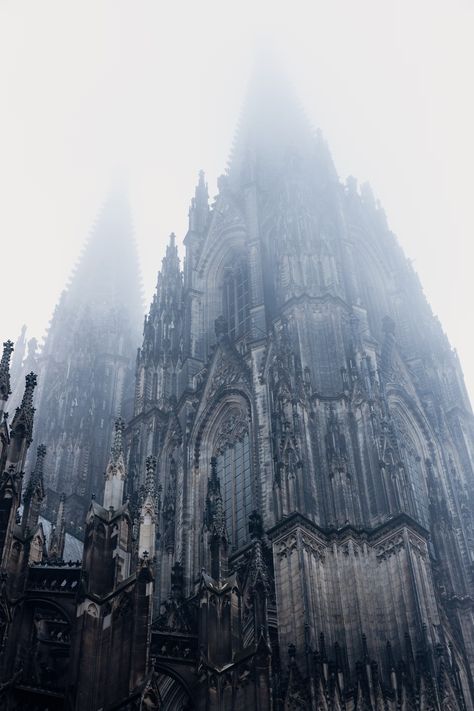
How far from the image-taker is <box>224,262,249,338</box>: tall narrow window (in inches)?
1684

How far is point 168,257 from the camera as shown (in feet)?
165

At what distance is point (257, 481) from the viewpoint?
114ft

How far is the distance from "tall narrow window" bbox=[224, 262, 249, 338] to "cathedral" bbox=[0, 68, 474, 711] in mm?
123

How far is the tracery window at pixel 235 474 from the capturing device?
115 ft

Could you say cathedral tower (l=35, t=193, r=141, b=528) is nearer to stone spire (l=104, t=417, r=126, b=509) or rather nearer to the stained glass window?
the stained glass window

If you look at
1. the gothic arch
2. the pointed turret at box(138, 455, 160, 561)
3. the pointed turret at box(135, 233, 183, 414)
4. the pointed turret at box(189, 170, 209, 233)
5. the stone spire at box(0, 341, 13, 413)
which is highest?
the pointed turret at box(189, 170, 209, 233)

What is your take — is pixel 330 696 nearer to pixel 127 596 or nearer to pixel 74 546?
pixel 127 596

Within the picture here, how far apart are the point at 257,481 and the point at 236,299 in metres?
11.7

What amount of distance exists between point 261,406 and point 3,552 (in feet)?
51.5

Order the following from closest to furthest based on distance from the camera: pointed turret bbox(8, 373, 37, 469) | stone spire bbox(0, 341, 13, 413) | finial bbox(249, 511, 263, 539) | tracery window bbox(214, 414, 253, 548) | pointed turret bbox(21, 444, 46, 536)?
pointed turret bbox(8, 373, 37, 469) → stone spire bbox(0, 341, 13, 413) → pointed turret bbox(21, 444, 46, 536) → finial bbox(249, 511, 263, 539) → tracery window bbox(214, 414, 253, 548)

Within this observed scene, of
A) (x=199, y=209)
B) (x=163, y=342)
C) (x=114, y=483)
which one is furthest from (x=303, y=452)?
(x=199, y=209)

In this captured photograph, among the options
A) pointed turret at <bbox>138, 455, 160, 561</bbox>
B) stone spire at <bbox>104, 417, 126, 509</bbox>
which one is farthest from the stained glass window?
stone spire at <bbox>104, 417, 126, 509</bbox>

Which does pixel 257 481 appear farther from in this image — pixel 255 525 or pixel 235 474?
pixel 255 525

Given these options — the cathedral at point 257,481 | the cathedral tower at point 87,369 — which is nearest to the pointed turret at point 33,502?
the cathedral at point 257,481
